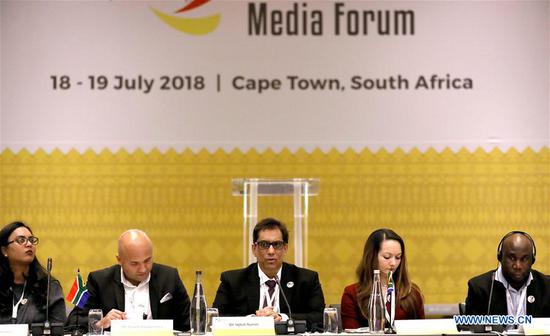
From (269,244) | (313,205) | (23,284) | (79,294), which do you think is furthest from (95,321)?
(313,205)

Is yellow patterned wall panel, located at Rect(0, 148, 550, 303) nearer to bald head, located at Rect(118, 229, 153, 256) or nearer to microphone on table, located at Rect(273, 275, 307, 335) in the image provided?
bald head, located at Rect(118, 229, 153, 256)

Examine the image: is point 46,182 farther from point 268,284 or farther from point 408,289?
point 408,289

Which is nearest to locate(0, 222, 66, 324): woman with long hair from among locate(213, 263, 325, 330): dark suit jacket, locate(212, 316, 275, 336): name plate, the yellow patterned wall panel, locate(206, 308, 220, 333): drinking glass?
locate(213, 263, 325, 330): dark suit jacket

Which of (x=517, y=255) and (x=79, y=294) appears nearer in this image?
(x=79, y=294)

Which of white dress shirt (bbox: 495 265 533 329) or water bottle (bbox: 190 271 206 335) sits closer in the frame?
water bottle (bbox: 190 271 206 335)

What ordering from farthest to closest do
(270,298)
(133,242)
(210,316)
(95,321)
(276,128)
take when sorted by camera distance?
1. (276,128)
2. (270,298)
3. (133,242)
4. (210,316)
5. (95,321)

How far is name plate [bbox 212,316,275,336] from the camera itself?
462cm

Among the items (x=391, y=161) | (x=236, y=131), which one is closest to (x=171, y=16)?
(x=236, y=131)

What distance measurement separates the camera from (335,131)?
800 cm

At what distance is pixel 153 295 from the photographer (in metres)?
5.59

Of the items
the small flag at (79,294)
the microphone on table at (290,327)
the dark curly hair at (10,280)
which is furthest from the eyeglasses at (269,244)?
the dark curly hair at (10,280)

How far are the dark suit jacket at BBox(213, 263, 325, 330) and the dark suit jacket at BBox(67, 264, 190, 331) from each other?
28cm

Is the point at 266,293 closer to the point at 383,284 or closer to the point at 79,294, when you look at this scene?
the point at 383,284

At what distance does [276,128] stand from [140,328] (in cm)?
364
